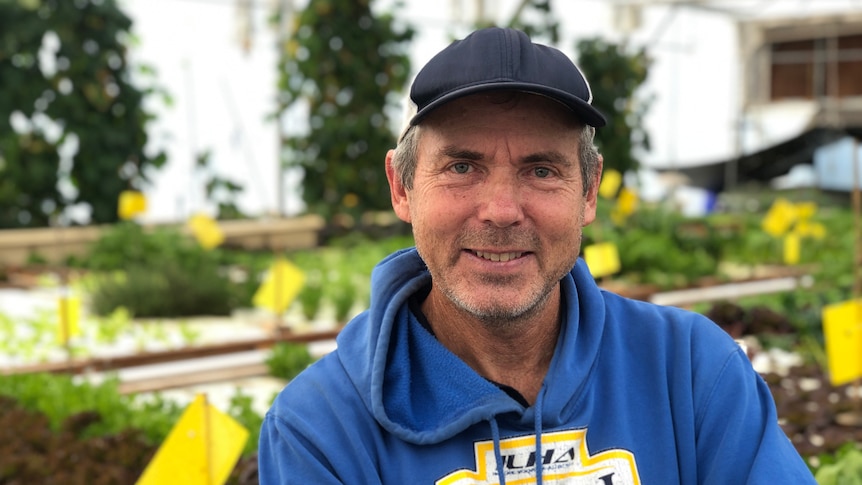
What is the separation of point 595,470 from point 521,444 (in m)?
0.10

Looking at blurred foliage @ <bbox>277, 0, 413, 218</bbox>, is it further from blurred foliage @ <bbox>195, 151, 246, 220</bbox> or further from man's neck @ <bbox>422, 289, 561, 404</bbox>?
man's neck @ <bbox>422, 289, 561, 404</bbox>

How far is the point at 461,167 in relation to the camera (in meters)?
1.26

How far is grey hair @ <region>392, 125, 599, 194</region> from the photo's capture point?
4.27 ft

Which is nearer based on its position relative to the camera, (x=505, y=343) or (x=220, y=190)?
(x=505, y=343)

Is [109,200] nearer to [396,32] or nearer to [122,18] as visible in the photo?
[122,18]

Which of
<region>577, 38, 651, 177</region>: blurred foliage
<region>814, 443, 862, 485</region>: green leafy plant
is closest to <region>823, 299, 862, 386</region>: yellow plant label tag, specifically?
<region>814, 443, 862, 485</region>: green leafy plant

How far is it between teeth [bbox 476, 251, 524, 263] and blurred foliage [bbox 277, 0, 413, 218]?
7.84 meters

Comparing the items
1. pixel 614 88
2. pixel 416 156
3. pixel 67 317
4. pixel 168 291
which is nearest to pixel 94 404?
pixel 67 317

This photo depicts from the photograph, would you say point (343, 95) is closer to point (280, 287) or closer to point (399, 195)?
point (280, 287)

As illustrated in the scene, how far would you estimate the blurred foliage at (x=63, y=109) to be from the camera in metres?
8.59

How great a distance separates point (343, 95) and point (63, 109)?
2557 mm

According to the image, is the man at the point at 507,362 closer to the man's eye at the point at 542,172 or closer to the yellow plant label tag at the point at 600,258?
the man's eye at the point at 542,172

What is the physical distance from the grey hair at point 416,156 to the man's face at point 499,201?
23 mm

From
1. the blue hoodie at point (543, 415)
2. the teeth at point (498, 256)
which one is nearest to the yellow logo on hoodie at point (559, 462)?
the blue hoodie at point (543, 415)
